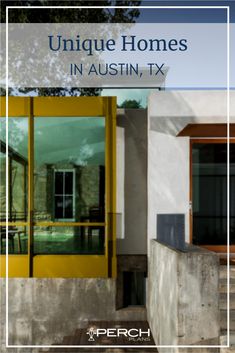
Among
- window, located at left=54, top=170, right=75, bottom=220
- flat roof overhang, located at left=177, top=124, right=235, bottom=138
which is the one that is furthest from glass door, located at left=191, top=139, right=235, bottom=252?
window, located at left=54, top=170, right=75, bottom=220

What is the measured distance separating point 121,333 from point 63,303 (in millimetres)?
1438

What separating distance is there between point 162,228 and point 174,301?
349 centimetres

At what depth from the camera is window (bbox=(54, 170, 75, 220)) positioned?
10156 millimetres

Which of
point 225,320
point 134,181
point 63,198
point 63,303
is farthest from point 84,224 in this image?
point 225,320

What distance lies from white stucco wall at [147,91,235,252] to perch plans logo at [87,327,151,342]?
1.96 m

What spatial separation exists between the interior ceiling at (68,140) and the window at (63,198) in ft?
0.90

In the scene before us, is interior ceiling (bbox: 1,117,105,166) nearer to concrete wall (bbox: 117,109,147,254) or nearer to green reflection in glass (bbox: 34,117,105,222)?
green reflection in glass (bbox: 34,117,105,222)

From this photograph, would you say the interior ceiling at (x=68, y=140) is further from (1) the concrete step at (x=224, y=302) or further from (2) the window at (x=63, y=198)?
(1) the concrete step at (x=224, y=302)

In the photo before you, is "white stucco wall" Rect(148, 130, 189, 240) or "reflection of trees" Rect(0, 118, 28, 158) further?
"reflection of trees" Rect(0, 118, 28, 158)

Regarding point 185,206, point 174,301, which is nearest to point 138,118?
point 185,206

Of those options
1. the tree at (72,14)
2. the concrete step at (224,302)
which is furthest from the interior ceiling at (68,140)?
the tree at (72,14)

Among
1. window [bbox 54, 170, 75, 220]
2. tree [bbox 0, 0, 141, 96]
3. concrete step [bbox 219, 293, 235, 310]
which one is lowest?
concrete step [bbox 219, 293, 235, 310]

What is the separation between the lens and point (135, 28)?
56.2ft

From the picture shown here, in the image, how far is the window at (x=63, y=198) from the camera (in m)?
10.2
